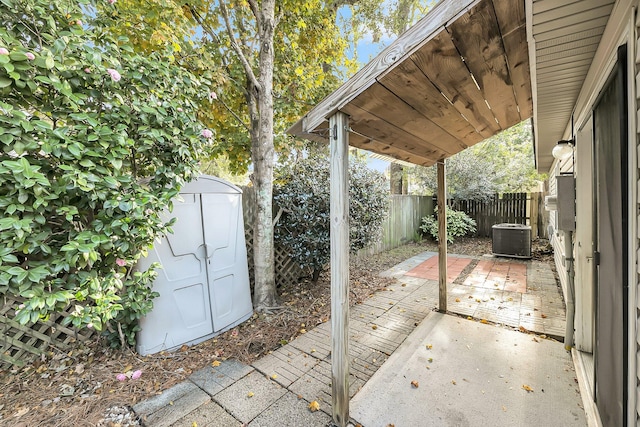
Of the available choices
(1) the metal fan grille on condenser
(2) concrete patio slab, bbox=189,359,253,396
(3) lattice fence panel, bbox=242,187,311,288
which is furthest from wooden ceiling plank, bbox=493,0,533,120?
(1) the metal fan grille on condenser

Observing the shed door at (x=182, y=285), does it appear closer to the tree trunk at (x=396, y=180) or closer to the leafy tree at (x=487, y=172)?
the leafy tree at (x=487, y=172)

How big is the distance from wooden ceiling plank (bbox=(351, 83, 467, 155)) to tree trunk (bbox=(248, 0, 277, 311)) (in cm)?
189

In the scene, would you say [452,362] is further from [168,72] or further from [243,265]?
[168,72]

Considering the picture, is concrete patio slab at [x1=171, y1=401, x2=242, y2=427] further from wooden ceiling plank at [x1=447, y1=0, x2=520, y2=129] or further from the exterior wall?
the exterior wall

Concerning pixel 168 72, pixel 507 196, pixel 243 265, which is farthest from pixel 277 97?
pixel 507 196

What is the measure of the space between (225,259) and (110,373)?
1362 millimetres

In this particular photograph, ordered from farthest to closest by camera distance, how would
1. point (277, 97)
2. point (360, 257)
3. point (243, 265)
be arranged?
point (360, 257), point (277, 97), point (243, 265)

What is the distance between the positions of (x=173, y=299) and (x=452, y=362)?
273 cm

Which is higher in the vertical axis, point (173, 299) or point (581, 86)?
point (581, 86)

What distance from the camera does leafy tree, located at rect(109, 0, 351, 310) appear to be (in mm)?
3299

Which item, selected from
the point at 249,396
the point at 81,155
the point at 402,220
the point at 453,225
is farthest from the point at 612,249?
the point at 453,225

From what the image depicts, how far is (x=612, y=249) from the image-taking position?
1.38m

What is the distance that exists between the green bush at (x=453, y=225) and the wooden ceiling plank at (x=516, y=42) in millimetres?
6083

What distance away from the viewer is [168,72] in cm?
233
